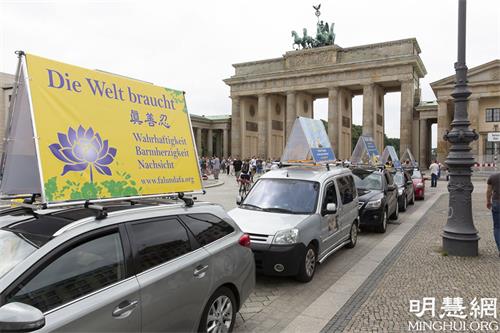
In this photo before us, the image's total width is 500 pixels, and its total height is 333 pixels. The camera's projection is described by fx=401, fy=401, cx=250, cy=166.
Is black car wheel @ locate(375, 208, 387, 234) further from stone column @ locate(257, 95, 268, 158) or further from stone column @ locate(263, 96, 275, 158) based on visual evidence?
stone column @ locate(263, 96, 275, 158)

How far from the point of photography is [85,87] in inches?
163

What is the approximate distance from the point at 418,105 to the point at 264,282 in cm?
5203

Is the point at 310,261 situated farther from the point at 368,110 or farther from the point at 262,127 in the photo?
the point at 262,127

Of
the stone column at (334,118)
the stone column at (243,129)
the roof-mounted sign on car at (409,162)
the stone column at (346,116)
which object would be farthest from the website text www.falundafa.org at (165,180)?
the stone column at (243,129)


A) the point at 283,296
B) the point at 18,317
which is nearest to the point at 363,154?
the point at 283,296

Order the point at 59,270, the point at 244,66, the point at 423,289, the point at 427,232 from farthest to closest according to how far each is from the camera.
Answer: the point at 244,66, the point at 427,232, the point at 423,289, the point at 59,270

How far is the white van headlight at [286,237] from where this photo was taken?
601cm

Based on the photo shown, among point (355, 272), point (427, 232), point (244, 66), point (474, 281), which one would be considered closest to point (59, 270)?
point (355, 272)

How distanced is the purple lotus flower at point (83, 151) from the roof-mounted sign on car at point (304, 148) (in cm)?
562

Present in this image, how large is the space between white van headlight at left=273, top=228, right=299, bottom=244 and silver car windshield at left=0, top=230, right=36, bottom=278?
3.75 meters

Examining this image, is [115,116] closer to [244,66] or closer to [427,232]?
[427,232]

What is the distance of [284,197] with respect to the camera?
7430mm

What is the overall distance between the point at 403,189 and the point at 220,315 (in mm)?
13379

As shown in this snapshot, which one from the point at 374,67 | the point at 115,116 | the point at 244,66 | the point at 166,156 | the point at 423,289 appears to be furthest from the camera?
the point at 244,66
